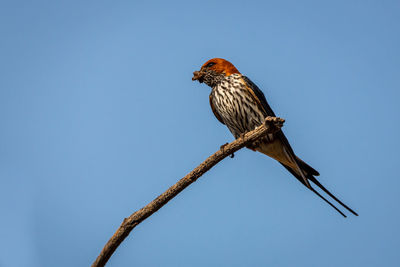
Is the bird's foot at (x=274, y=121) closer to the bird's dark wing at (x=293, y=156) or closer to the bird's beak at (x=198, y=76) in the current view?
the bird's dark wing at (x=293, y=156)

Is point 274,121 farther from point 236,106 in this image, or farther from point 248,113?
point 236,106

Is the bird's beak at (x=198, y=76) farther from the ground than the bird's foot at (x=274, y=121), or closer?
farther from the ground

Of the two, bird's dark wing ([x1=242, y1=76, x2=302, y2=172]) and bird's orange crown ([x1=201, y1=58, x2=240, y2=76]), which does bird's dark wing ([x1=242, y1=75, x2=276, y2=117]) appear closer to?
bird's dark wing ([x1=242, y1=76, x2=302, y2=172])

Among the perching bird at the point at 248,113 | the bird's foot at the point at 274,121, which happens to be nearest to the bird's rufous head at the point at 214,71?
the perching bird at the point at 248,113

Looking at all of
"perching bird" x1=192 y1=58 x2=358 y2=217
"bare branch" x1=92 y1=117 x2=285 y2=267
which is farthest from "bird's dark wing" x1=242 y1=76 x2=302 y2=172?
"bare branch" x1=92 y1=117 x2=285 y2=267

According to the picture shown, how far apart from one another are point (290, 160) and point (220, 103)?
59.5 inches

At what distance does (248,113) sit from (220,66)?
115 centimetres

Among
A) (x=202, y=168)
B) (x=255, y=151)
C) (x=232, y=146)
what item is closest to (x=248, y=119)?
(x=255, y=151)

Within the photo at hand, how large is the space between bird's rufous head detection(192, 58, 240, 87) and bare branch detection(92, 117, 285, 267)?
2.22m

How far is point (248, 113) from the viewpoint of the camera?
265 inches

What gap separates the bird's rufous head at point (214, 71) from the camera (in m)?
7.34

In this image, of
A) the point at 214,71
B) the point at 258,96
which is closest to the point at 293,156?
the point at 258,96

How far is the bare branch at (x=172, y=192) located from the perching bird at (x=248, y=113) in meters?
1.42

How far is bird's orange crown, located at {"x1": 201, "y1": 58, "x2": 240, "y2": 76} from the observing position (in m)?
7.34
